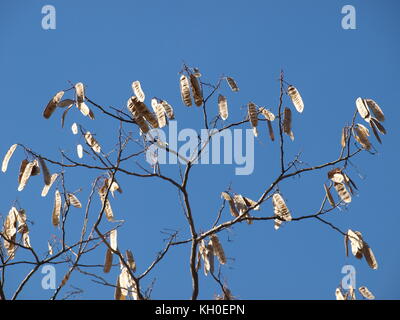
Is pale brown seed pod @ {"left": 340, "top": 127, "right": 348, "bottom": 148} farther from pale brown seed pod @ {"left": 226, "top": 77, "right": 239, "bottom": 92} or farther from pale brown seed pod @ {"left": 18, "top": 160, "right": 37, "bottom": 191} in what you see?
pale brown seed pod @ {"left": 18, "top": 160, "right": 37, "bottom": 191}

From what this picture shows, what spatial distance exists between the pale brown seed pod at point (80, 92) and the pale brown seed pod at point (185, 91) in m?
0.65

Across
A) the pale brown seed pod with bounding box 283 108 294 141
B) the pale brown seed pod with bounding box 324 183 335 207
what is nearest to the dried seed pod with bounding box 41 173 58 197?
the pale brown seed pod with bounding box 283 108 294 141

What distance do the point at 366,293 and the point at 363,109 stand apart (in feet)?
3.96

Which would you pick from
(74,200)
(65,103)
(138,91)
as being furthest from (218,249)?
(65,103)

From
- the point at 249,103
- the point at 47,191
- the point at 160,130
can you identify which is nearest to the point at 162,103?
the point at 160,130

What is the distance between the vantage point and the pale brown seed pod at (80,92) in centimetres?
585

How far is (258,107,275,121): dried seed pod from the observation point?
603 cm

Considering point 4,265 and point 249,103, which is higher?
point 249,103
